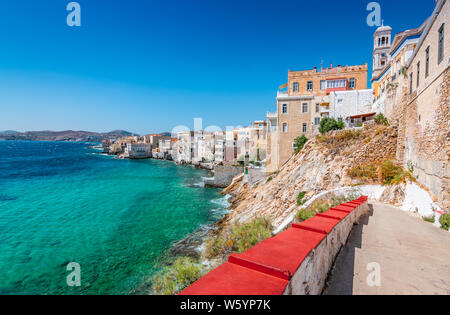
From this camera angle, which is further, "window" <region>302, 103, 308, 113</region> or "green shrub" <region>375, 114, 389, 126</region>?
"window" <region>302, 103, 308, 113</region>

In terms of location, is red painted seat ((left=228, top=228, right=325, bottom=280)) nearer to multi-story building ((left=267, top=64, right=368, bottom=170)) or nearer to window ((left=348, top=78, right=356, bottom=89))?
multi-story building ((left=267, top=64, right=368, bottom=170))

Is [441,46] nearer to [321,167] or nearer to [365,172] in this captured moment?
[365,172]

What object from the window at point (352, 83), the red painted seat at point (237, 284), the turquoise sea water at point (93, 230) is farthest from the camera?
the window at point (352, 83)

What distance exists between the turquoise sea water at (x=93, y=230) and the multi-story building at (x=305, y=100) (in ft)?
33.3

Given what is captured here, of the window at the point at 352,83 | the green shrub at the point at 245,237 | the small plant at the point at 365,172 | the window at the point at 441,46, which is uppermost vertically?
the window at the point at 352,83

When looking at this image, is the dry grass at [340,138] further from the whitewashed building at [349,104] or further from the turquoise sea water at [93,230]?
the turquoise sea water at [93,230]

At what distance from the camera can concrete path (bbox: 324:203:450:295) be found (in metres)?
3.22

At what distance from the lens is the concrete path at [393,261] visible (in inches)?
127

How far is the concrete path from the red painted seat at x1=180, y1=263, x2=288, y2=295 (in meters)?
1.65

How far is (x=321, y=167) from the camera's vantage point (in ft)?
56.3

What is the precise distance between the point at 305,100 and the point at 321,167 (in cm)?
1098

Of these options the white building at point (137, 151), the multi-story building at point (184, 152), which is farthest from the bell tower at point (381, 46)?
the white building at point (137, 151)

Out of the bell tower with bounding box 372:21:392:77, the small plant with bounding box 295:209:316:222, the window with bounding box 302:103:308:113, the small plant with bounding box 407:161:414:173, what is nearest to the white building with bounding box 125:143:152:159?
the window with bounding box 302:103:308:113

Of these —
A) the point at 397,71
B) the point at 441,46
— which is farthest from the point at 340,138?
the point at 441,46
